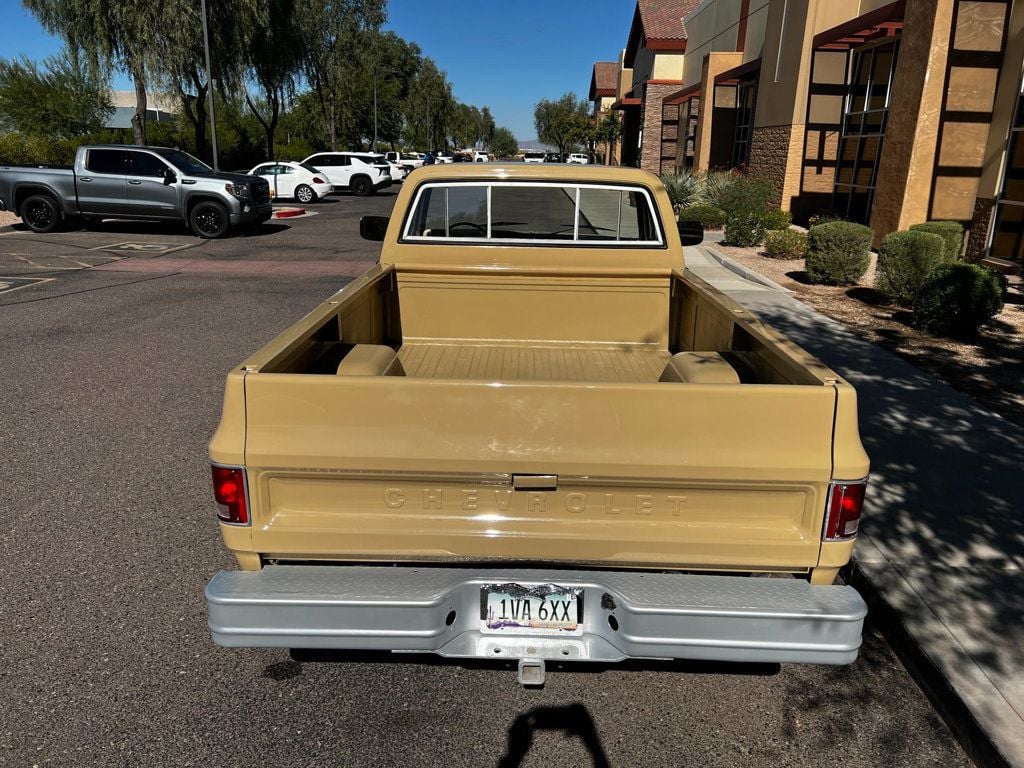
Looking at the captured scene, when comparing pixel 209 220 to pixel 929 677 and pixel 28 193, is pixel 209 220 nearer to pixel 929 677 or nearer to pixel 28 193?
pixel 28 193

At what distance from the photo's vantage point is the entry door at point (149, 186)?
1703cm

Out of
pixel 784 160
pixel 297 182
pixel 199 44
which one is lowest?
pixel 297 182

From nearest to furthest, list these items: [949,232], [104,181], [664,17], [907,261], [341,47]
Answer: [907,261]
[949,232]
[104,181]
[664,17]
[341,47]

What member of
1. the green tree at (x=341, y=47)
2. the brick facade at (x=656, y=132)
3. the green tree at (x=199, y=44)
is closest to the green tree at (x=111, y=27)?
the green tree at (x=199, y=44)

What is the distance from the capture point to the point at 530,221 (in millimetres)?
5324

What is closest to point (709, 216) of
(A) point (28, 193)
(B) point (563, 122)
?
(A) point (28, 193)

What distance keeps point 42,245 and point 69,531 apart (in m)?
14.3

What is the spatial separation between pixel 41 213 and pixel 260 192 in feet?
16.0

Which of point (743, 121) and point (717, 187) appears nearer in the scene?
point (717, 187)

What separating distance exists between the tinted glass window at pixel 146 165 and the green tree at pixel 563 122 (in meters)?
52.2

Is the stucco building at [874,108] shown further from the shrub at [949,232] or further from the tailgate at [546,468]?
the tailgate at [546,468]

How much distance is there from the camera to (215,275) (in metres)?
12.8

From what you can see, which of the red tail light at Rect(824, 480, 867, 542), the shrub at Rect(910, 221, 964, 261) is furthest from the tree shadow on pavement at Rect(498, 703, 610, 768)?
the shrub at Rect(910, 221, 964, 261)

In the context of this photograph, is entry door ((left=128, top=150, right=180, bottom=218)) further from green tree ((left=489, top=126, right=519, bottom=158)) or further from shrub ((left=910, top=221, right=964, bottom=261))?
green tree ((left=489, top=126, right=519, bottom=158))
